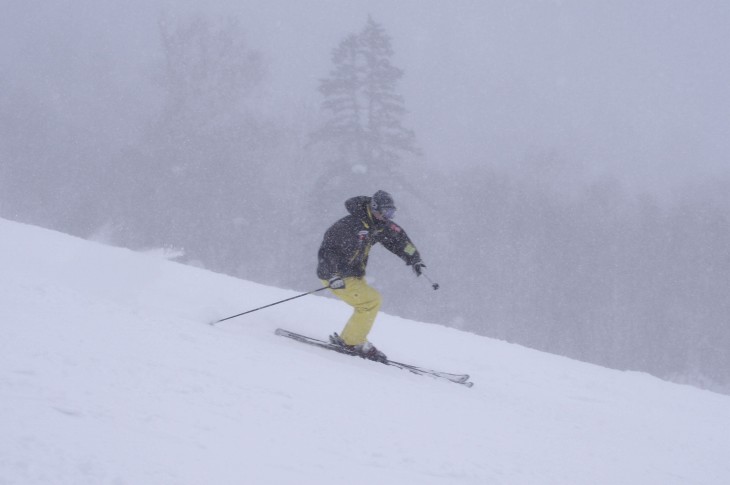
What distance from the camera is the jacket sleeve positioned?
691 centimetres

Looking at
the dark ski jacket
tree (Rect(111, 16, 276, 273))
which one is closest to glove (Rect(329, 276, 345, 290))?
the dark ski jacket

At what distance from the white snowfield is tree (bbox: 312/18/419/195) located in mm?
18694

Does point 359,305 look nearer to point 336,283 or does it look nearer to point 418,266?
point 336,283

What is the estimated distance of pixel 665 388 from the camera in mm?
8531

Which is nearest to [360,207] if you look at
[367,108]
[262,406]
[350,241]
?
[350,241]

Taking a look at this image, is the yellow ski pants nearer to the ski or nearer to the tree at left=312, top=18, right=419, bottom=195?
the ski

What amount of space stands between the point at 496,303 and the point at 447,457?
32.5 meters

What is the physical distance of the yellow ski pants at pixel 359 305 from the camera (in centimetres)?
668

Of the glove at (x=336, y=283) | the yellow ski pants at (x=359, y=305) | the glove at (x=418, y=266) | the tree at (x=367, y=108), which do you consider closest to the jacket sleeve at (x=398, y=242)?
the glove at (x=418, y=266)

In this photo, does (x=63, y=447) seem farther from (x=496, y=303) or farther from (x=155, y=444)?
(x=496, y=303)

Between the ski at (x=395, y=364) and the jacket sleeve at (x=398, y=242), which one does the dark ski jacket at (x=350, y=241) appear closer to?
the jacket sleeve at (x=398, y=242)

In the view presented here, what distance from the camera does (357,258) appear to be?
22.0ft

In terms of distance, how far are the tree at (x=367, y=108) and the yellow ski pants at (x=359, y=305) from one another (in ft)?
63.5

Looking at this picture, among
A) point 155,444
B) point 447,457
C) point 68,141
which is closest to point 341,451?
point 447,457
